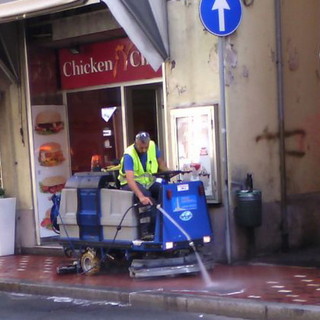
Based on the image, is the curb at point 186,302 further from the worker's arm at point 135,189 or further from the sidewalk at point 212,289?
the worker's arm at point 135,189

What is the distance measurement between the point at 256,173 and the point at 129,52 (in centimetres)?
302

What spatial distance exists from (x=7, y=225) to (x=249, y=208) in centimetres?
464

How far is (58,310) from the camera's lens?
26.5 ft

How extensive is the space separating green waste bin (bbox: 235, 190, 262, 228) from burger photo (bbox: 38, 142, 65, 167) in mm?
4116

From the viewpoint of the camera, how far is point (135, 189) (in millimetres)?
8664

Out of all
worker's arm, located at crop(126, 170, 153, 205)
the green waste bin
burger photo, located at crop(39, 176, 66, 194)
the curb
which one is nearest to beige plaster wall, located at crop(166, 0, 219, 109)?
the green waste bin

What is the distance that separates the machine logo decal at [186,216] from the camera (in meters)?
8.74

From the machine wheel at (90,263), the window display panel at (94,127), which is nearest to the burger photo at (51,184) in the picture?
the window display panel at (94,127)

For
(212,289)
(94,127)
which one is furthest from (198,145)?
(94,127)

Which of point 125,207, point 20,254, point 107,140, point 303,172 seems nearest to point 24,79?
point 107,140

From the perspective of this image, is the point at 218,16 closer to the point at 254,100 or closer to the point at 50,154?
the point at 254,100

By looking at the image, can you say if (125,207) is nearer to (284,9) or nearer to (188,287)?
(188,287)

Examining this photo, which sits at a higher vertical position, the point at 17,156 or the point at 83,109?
the point at 83,109

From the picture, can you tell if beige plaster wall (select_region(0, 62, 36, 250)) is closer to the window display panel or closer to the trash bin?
the trash bin
